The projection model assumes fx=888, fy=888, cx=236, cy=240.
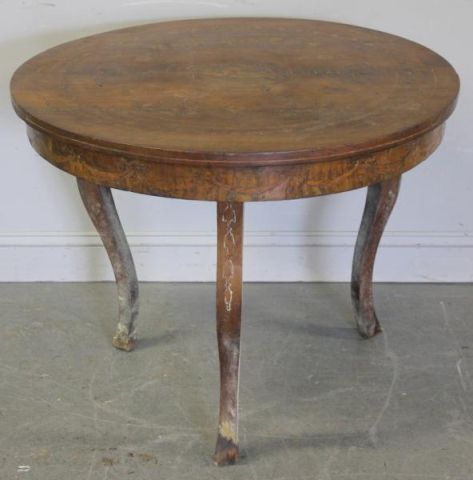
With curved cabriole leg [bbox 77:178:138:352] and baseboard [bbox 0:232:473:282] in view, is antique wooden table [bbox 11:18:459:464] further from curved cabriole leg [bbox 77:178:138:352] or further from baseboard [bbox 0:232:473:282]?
baseboard [bbox 0:232:473:282]

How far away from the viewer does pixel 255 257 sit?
2402 mm

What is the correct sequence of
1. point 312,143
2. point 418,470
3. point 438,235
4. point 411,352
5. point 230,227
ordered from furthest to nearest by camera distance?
point 438,235, point 411,352, point 418,470, point 230,227, point 312,143

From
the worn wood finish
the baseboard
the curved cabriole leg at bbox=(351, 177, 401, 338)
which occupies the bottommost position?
the baseboard

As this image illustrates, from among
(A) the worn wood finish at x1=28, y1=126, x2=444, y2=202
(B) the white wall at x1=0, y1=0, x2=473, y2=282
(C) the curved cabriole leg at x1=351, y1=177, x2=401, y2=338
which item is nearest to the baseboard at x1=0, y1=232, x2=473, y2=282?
(B) the white wall at x1=0, y1=0, x2=473, y2=282

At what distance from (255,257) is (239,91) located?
836mm

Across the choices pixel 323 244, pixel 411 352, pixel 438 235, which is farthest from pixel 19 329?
pixel 438 235

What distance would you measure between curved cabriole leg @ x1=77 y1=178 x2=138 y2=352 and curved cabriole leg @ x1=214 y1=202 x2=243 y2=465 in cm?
41

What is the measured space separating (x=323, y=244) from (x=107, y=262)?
1.93 feet

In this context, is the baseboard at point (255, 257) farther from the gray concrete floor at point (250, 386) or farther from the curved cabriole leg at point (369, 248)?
the curved cabriole leg at point (369, 248)

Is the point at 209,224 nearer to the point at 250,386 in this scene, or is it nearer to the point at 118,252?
the point at 118,252

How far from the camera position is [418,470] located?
1770 millimetres

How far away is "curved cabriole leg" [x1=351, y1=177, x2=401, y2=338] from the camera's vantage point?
1.95m

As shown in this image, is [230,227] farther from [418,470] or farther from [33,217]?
[33,217]

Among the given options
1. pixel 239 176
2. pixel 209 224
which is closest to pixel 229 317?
pixel 239 176
